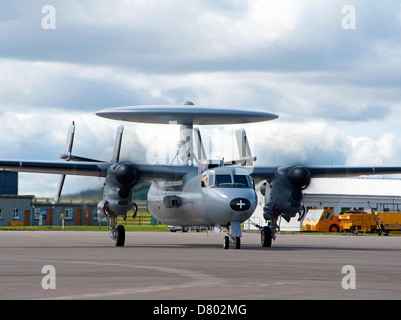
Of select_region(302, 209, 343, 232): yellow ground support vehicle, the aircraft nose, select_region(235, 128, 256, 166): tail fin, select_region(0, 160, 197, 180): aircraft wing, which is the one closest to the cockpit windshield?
the aircraft nose

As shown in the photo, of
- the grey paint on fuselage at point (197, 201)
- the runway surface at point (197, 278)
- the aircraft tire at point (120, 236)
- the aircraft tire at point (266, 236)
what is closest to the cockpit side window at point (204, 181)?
the grey paint on fuselage at point (197, 201)

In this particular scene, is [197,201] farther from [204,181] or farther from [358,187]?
[358,187]

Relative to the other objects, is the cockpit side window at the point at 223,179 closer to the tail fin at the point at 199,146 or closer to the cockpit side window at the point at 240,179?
the cockpit side window at the point at 240,179

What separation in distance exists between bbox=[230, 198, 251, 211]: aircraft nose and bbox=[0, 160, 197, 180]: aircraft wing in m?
6.83

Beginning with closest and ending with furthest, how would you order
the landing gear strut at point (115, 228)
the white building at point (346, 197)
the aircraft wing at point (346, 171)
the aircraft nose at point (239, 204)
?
the aircraft nose at point (239, 204) < the landing gear strut at point (115, 228) < the aircraft wing at point (346, 171) < the white building at point (346, 197)

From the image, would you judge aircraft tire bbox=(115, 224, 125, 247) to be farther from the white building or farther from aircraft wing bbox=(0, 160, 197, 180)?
the white building

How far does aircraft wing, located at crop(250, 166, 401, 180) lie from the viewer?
120ft

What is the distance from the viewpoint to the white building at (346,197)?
79688 millimetres

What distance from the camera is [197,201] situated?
3328cm

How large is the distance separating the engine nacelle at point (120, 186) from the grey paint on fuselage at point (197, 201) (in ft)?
8.17

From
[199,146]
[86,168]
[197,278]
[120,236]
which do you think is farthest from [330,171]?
[197,278]

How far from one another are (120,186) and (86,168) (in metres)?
2.27
